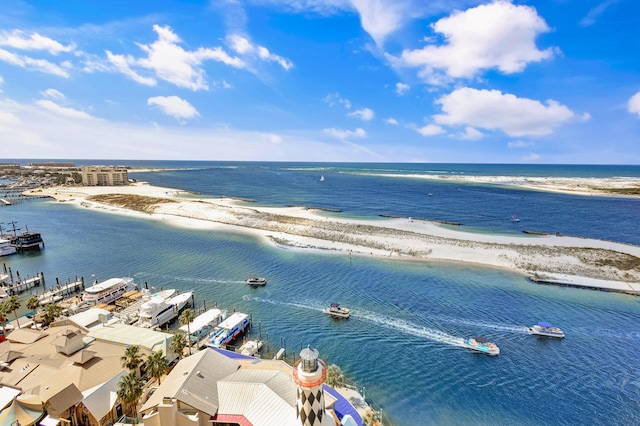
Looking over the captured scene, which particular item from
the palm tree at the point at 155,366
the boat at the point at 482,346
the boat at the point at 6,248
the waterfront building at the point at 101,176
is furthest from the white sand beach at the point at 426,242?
the waterfront building at the point at 101,176

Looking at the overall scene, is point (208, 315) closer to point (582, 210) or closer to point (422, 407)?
point (422, 407)

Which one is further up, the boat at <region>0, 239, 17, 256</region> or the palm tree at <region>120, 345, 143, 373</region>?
the palm tree at <region>120, 345, 143, 373</region>

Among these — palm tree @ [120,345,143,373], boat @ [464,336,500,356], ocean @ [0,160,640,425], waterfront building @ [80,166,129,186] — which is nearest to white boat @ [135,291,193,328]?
ocean @ [0,160,640,425]

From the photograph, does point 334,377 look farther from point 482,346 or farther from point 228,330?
point 482,346

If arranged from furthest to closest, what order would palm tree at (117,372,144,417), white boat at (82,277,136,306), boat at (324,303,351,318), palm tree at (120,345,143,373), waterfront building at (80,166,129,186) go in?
waterfront building at (80,166,129,186) → white boat at (82,277,136,306) → boat at (324,303,351,318) → palm tree at (120,345,143,373) → palm tree at (117,372,144,417)

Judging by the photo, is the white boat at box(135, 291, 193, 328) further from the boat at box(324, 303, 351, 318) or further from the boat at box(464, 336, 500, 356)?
the boat at box(464, 336, 500, 356)

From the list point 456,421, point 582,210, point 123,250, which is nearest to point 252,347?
point 456,421

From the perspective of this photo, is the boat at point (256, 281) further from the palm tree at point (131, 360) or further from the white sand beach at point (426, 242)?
the palm tree at point (131, 360)
